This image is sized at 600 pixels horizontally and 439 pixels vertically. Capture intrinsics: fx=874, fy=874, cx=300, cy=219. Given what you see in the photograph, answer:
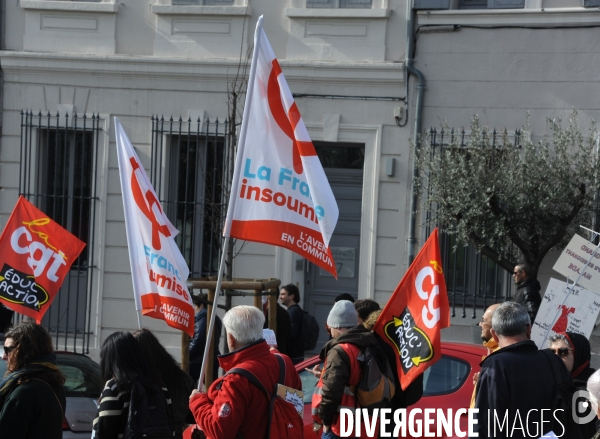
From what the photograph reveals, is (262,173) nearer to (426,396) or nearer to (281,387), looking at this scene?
(281,387)

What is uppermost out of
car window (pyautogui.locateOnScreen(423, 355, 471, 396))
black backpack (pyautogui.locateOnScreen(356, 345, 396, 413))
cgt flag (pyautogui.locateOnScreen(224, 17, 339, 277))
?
cgt flag (pyautogui.locateOnScreen(224, 17, 339, 277))

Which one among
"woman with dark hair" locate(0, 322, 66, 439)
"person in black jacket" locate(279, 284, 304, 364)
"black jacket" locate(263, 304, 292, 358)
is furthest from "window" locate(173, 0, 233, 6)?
"woman with dark hair" locate(0, 322, 66, 439)

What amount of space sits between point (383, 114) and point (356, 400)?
683 centimetres

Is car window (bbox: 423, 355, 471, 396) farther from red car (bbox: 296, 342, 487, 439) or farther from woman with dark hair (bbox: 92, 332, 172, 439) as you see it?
woman with dark hair (bbox: 92, 332, 172, 439)

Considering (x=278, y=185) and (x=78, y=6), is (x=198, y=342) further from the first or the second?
(x=78, y=6)

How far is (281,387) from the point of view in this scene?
14.5ft

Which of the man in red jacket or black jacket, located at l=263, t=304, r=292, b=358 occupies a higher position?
the man in red jacket

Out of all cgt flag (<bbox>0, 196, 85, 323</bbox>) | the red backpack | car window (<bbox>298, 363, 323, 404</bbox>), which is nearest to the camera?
the red backpack

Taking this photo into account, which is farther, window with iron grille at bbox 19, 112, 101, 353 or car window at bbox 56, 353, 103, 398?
window with iron grille at bbox 19, 112, 101, 353

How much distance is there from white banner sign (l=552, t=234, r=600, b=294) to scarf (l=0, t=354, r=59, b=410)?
4.72 m

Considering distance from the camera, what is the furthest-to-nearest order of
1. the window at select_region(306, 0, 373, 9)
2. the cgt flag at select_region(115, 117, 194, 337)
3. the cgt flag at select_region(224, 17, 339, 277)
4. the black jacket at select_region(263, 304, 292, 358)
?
the window at select_region(306, 0, 373, 9) < the black jacket at select_region(263, 304, 292, 358) < the cgt flag at select_region(115, 117, 194, 337) < the cgt flag at select_region(224, 17, 339, 277)

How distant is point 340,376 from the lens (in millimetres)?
5285

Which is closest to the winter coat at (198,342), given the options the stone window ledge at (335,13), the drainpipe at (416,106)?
the drainpipe at (416,106)

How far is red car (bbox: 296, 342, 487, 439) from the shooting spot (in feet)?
21.6
